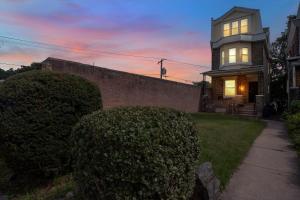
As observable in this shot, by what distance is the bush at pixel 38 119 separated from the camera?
15.7ft

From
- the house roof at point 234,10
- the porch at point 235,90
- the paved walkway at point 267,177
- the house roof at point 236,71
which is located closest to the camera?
the paved walkway at point 267,177

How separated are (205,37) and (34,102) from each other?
25.9m

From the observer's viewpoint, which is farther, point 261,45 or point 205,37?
point 205,37

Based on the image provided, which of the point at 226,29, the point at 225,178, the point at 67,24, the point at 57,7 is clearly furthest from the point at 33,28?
the point at 226,29

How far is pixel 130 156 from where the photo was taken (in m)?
2.78

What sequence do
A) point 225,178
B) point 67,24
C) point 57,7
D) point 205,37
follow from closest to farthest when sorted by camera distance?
point 225,178 < point 57,7 < point 67,24 < point 205,37

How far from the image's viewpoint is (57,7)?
11258mm

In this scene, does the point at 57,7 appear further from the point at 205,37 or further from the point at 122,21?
the point at 205,37

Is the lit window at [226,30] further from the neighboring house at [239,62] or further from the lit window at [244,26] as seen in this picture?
the lit window at [244,26]

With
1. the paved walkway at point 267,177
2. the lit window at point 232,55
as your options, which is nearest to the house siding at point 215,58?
the lit window at point 232,55

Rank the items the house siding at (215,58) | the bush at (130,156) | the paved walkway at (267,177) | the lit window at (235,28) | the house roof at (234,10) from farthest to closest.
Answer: the house siding at (215,58)
the lit window at (235,28)
the house roof at (234,10)
the paved walkway at (267,177)
the bush at (130,156)

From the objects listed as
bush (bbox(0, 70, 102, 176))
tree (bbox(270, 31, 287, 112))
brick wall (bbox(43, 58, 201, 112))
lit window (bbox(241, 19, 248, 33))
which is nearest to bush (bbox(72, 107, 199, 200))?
bush (bbox(0, 70, 102, 176))

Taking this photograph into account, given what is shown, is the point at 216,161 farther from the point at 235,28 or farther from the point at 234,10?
the point at 234,10

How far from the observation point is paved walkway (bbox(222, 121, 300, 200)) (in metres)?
4.78
